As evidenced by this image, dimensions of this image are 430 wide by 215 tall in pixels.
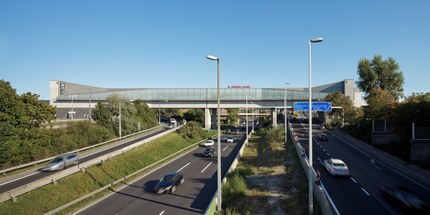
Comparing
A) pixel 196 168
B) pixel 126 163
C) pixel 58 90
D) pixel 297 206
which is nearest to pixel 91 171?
pixel 126 163

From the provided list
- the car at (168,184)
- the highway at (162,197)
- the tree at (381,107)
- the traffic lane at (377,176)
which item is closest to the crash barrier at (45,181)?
the highway at (162,197)

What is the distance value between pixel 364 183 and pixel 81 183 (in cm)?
2426

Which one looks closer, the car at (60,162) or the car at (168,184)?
the car at (168,184)

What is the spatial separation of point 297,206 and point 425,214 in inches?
260

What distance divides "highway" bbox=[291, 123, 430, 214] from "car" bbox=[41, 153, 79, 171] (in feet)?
79.6

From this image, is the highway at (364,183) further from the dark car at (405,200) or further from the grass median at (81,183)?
the grass median at (81,183)

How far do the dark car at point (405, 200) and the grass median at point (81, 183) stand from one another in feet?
69.7

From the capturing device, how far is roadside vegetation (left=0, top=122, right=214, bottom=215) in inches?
766

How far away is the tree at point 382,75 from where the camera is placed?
6725 cm

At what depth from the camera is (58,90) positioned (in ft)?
242

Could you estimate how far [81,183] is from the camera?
2500cm

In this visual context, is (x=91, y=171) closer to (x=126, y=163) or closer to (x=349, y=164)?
(x=126, y=163)

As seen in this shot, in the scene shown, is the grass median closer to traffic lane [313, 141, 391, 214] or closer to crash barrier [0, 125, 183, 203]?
crash barrier [0, 125, 183, 203]

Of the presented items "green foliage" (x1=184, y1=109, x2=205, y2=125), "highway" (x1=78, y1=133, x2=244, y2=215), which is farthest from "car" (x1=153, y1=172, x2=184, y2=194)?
"green foliage" (x1=184, y1=109, x2=205, y2=125)
